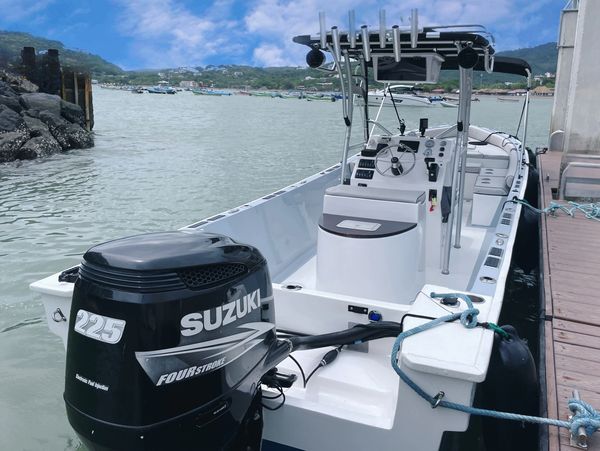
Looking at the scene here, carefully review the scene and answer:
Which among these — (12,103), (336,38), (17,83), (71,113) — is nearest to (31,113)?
(12,103)

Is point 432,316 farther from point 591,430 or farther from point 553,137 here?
point 553,137

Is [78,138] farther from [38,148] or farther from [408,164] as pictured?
[408,164]

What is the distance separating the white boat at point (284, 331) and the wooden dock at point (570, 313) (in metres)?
0.39

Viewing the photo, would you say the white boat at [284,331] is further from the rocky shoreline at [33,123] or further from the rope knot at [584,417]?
the rocky shoreline at [33,123]

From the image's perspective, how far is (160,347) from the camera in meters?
1.47

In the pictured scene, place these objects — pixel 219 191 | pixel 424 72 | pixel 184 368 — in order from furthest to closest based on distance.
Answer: pixel 219 191 < pixel 424 72 < pixel 184 368

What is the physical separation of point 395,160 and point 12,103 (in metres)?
12.9

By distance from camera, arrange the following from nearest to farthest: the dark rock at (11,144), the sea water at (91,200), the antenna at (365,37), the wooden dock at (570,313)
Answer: the wooden dock at (570,313), the antenna at (365,37), the sea water at (91,200), the dark rock at (11,144)

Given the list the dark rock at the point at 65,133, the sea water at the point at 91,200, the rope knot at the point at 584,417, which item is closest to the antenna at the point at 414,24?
the rope knot at the point at 584,417

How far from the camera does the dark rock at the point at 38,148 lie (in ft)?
39.1

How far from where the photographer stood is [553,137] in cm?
1030

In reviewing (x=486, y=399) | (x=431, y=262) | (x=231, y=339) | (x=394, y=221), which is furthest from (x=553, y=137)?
(x=231, y=339)

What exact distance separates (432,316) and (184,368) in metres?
0.90

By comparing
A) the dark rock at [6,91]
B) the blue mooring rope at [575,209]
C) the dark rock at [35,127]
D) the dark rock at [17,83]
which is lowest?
the blue mooring rope at [575,209]
